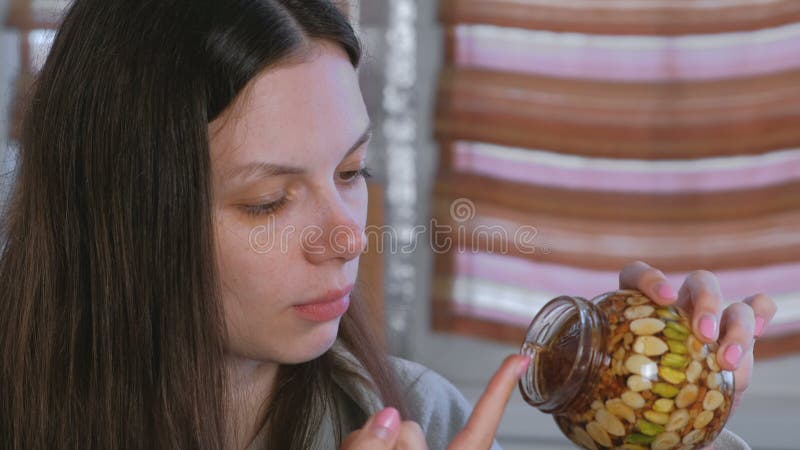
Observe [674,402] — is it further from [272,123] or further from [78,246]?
[78,246]

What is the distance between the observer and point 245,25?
2.91 ft

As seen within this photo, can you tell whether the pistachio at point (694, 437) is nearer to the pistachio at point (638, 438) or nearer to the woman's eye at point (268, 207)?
the pistachio at point (638, 438)

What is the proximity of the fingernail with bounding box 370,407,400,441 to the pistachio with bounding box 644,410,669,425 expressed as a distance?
19cm

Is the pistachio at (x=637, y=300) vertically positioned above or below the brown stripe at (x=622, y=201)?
below

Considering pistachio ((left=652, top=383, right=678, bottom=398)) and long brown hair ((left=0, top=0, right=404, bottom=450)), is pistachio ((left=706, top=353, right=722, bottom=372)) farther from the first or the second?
long brown hair ((left=0, top=0, right=404, bottom=450))

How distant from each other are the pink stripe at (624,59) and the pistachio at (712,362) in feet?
5.13

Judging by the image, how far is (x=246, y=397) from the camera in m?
1.02

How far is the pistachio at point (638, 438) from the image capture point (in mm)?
756

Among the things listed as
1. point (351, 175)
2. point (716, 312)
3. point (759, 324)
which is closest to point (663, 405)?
point (716, 312)

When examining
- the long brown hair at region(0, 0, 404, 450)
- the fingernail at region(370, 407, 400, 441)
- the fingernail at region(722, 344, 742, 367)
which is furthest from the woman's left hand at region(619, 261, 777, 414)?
the long brown hair at region(0, 0, 404, 450)

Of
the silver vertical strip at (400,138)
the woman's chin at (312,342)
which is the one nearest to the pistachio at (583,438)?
the woman's chin at (312,342)

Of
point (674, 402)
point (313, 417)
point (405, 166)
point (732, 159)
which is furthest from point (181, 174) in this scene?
point (732, 159)

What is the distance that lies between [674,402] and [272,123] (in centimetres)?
41

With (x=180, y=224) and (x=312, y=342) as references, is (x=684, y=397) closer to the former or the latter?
(x=312, y=342)
